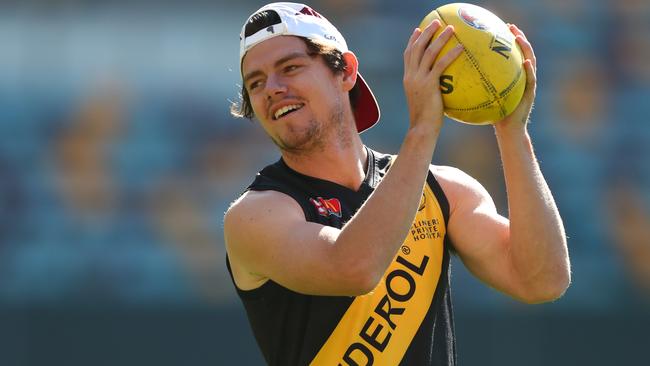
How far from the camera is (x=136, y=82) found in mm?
11562

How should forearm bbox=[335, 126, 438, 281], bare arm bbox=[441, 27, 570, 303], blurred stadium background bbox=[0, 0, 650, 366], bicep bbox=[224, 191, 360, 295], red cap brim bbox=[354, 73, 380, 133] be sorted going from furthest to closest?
blurred stadium background bbox=[0, 0, 650, 366] → red cap brim bbox=[354, 73, 380, 133] → bare arm bbox=[441, 27, 570, 303] → bicep bbox=[224, 191, 360, 295] → forearm bbox=[335, 126, 438, 281]

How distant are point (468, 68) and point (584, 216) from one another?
303 inches

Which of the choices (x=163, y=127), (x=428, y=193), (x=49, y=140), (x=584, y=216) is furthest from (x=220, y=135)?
(x=428, y=193)

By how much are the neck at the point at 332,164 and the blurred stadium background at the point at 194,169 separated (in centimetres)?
588

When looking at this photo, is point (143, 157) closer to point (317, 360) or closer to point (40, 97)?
point (40, 97)

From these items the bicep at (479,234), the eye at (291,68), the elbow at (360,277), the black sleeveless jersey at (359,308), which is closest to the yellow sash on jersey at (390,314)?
the black sleeveless jersey at (359,308)

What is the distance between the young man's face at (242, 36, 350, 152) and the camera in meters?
3.68

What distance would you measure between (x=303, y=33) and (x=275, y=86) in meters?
0.32

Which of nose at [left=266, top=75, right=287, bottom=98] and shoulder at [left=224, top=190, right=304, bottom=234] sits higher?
nose at [left=266, top=75, right=287, bottom=98]

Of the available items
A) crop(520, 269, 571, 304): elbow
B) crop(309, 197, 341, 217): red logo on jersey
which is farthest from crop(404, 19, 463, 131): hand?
crop(520, 269, 571, 304): elbow

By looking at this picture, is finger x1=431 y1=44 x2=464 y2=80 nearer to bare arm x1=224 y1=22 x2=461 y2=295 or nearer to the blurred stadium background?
bare arm x1=224 y1=22 x2=461 y2=295

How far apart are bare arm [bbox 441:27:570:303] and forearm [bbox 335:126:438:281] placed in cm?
50

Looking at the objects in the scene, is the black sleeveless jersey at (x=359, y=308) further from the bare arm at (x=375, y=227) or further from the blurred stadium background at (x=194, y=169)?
the blurred stadium background at (x=194, y=169)

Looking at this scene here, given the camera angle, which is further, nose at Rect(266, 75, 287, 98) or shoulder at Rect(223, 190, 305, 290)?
nose at Rect(266, 75, 287, 98)
